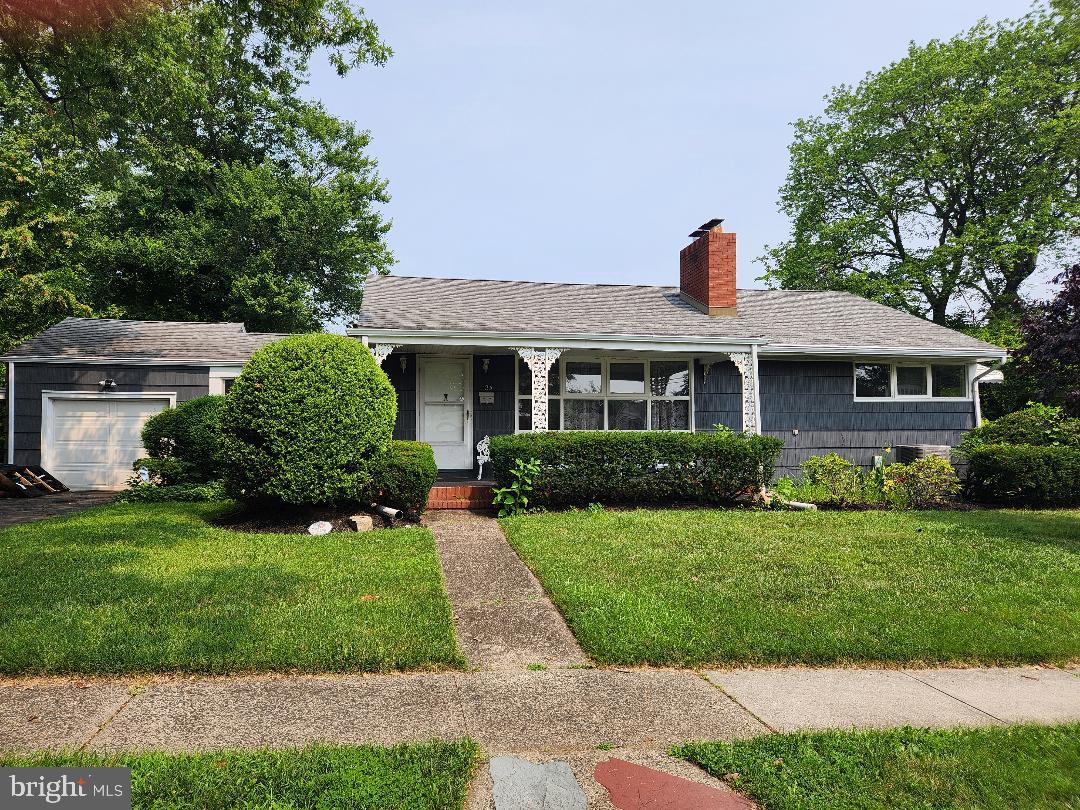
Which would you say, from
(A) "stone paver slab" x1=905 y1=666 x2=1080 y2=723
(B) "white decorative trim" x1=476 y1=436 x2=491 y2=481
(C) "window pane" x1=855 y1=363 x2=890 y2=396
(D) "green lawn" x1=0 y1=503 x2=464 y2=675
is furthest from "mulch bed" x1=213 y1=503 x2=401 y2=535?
(C) "window pane" x1=855 y1=363 x2=890 y2=396

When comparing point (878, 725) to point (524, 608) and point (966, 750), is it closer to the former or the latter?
point (966, 750)

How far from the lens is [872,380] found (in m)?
13.0

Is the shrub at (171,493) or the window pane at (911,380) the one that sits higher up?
the window pane at (911,380)

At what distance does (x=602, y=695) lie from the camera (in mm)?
3195

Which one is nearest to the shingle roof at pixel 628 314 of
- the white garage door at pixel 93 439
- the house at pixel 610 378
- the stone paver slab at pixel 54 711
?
the house at pixel 610 378

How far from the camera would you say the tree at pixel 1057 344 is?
7.84 metres

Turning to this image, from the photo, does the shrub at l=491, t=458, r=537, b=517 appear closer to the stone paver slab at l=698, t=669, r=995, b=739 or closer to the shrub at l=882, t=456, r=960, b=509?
the shrub at l=882, t=456, r=960, b=509

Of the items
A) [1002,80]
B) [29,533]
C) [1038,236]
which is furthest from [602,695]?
[1002,80]

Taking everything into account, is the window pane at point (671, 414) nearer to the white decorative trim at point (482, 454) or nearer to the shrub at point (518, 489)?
the white decorative trim at point (482, 454)

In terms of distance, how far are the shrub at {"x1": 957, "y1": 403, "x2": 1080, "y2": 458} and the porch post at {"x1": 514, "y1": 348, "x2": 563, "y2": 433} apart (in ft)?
25.2

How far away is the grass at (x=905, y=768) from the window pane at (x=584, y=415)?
9849 mm

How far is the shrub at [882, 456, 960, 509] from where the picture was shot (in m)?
9.92

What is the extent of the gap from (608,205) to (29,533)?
48.6 feet

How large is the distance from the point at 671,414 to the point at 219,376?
10364mm
